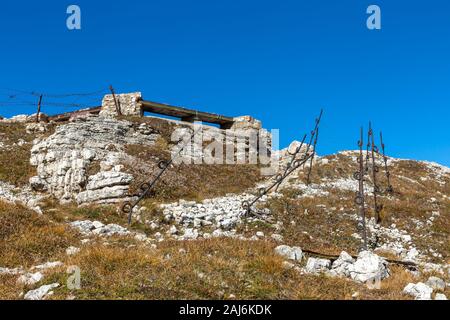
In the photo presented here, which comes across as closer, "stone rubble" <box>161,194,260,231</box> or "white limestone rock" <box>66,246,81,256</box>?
"white limestone rock" <box>66,246,81,256</box>

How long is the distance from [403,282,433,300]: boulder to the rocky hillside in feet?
0.09

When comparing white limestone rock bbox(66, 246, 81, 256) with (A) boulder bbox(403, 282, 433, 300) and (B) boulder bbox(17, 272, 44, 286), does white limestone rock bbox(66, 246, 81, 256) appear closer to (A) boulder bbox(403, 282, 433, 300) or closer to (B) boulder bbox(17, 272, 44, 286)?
(B) boulder bbox(17, 272, 44, 286)

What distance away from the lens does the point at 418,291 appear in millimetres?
9219

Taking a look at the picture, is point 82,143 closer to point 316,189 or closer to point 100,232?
point 100,232

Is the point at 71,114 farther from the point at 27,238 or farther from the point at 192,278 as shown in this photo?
the point at 192,278

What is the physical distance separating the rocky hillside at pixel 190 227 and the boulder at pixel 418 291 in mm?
28

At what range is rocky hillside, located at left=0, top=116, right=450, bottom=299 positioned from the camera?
9.30 m

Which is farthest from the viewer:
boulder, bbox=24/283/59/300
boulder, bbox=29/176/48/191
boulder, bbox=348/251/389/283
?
boulder, bbox=29/176/48/191

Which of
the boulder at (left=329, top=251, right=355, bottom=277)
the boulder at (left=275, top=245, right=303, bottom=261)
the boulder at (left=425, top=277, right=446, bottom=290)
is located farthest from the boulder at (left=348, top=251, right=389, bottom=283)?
the boulder at (left=275, top=245, right=303, bottom=261)

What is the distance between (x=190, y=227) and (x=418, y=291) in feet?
37.3

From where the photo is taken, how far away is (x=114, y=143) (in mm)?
31156

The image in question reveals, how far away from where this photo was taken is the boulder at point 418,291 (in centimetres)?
898

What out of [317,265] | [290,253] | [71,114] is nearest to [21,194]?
[290,253]

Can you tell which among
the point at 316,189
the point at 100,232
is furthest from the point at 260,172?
the point at 100,232
